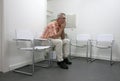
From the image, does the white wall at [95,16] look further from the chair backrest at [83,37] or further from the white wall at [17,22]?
the white wall at [17,22]

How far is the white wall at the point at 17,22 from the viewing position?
2686mm

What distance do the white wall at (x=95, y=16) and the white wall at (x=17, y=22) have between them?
132 centimetres

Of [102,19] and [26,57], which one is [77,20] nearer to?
[102,19]

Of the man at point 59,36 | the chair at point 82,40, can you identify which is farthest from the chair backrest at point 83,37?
the man at point 59,36

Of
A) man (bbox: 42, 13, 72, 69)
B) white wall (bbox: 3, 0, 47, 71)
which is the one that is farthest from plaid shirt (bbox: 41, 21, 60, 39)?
white wall (bbox: 3, 0, 47, 71)

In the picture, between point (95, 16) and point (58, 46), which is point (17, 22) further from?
point (95, 16)

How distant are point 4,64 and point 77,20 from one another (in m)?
2.79

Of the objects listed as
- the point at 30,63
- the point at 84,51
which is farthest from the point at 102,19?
the point at 30,63

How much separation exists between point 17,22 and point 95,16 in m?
2.44

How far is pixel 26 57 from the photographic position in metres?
3.26

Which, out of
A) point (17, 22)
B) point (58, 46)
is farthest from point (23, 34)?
point (58, 46)

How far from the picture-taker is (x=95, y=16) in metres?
4.32

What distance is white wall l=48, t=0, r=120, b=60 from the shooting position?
402 cm

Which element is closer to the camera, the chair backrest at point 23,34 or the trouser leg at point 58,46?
the chair backrest at point 23,34
